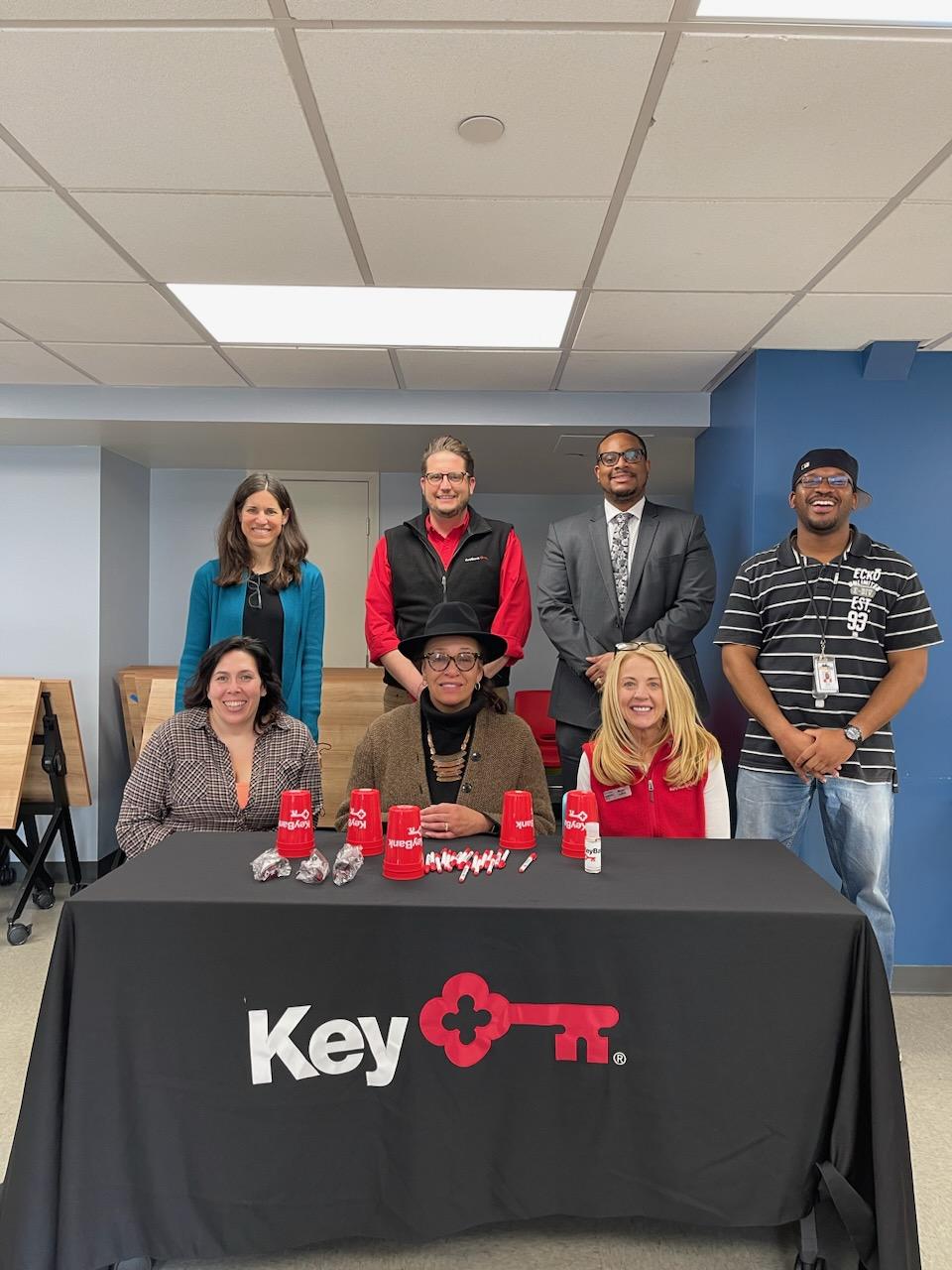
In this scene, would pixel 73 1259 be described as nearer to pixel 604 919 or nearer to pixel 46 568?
pixel 604 919

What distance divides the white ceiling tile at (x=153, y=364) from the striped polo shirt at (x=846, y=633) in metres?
2.50

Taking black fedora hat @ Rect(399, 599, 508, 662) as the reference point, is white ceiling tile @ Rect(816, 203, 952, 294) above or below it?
above

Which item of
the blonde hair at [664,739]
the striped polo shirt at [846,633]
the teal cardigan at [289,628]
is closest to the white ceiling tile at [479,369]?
the teal cardigan at [289,628]

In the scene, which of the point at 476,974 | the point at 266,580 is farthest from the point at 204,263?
the point at 476,974

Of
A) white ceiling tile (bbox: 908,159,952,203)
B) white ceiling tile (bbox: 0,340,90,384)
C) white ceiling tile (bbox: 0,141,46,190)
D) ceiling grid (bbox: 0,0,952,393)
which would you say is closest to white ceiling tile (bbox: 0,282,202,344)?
ceiling grid (bbox: 0,0,952,393)

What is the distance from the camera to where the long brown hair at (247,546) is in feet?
9.73

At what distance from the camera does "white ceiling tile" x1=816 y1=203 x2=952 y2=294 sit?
2309mm

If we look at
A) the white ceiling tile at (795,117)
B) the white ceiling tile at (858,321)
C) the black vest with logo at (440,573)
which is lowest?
the black vest with logo at (440,573)

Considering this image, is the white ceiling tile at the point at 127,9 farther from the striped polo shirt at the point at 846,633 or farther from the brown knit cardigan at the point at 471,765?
the striped polo shirt at the point at 846,633

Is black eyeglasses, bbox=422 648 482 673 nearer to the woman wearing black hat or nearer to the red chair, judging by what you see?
the woman wearing black hat

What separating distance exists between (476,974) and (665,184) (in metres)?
1.91

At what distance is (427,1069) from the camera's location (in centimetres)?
157

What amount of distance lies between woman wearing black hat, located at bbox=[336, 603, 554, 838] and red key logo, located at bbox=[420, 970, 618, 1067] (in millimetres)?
752

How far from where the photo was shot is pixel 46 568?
15.9 feet
